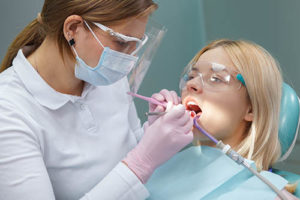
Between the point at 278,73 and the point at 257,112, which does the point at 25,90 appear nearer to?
the point at 257,112

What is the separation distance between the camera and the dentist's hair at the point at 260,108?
158 centimetres

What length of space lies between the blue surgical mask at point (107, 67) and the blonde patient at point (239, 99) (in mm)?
373

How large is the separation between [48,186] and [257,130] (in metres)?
0.99

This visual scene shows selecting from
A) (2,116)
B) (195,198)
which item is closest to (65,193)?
(2,116)

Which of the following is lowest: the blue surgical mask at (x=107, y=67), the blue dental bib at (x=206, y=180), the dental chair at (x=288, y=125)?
the blue dental bib at (x=206, y=180)

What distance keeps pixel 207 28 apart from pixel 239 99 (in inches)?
61.5

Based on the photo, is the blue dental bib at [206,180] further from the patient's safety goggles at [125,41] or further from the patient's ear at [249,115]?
the patient's safety goggles at [125,41]

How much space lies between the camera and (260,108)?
1604 mm

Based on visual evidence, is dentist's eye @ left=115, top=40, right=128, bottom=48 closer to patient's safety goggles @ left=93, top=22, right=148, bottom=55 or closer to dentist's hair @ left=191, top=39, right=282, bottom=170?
patient's safety goggles @ left=93, top=22, right=148, bottom=55

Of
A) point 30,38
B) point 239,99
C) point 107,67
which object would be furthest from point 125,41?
point 239,99

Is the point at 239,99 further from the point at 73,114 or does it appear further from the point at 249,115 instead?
the point at 73,114

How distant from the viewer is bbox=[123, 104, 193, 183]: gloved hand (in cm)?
128

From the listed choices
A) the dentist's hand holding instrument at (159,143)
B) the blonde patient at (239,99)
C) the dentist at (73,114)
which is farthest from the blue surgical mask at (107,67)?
the blonde patient at (239,99)

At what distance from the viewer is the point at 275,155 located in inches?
63.7
